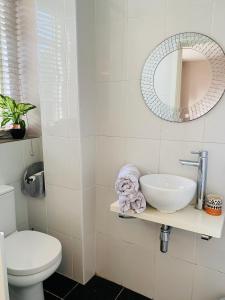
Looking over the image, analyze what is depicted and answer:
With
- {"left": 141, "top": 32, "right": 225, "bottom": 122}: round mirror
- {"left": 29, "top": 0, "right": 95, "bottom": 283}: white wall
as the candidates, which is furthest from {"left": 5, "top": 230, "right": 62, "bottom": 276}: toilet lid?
{"left": 141, "top": 32, "right": 225, "bottom": 122}: round mirror

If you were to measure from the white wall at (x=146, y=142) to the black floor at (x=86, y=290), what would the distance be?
6 cm

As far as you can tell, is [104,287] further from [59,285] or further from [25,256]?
[25,256]

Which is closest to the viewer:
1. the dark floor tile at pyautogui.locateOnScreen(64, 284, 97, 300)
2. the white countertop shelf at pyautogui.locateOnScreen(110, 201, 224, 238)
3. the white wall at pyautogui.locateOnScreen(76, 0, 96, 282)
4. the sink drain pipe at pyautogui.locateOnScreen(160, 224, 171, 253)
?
the white countertop shelf at pyautogui.locateOnScreen(110, 201, 224, 238)

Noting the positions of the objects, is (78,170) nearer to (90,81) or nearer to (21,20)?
(90,81)

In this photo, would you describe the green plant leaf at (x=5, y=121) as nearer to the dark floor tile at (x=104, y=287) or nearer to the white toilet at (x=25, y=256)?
the white toilet at (x=25, y=256)

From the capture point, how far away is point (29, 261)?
4.39 ft

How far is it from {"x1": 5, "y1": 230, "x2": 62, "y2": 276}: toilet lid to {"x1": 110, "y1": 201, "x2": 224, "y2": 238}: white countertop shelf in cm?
50

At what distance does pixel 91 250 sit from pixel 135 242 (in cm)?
38

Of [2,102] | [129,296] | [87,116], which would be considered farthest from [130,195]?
[2,102]

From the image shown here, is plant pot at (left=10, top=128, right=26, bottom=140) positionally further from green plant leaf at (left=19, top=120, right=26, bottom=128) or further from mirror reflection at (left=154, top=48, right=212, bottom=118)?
mirror reflection at (left=154, top=48, right=212, bottom=118)

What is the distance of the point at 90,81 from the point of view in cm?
158

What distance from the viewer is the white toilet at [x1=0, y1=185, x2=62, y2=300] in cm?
129

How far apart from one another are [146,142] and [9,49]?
1.41 m

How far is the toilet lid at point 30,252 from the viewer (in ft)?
4.24
